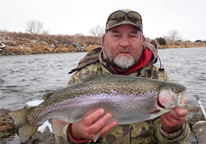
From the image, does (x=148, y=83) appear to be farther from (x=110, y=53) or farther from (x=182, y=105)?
(x=110, y=53)

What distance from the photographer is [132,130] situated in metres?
2.65

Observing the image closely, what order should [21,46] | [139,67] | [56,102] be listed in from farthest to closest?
[21,46] < [139,67] < [56,102]

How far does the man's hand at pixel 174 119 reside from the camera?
2.04 m

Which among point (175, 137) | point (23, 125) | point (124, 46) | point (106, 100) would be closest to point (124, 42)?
point (124, 46)

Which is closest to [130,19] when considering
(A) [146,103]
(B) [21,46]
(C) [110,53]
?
(C) [110,53]

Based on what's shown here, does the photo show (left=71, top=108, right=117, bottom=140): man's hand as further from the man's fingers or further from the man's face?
the man's face

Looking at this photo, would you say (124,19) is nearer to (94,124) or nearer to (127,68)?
(127,68)

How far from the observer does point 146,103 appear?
84.5 inches

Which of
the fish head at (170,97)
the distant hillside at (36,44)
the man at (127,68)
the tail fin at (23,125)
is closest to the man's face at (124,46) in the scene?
the man at (127,68)

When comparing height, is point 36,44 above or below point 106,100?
above

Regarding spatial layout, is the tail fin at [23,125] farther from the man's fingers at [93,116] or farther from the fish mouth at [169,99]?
the fish mouth at [169,99]

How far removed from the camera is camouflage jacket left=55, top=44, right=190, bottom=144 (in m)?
2.49

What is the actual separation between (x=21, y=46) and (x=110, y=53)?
31080mm

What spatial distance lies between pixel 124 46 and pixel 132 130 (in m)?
1.19
